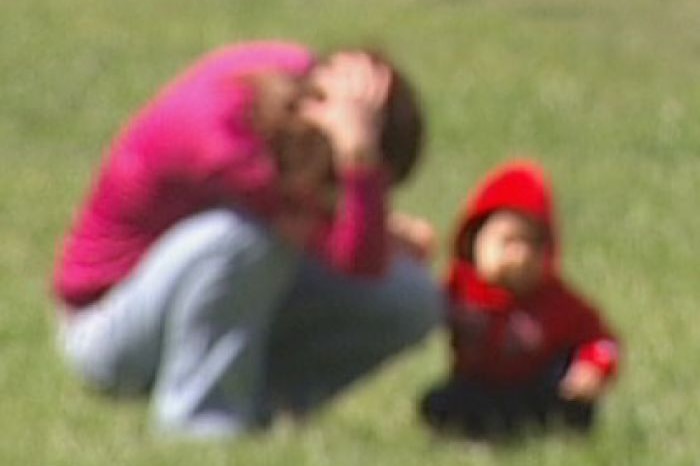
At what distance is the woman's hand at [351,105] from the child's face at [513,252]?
33 cm

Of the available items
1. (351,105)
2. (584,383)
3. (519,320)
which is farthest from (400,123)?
(584,383)

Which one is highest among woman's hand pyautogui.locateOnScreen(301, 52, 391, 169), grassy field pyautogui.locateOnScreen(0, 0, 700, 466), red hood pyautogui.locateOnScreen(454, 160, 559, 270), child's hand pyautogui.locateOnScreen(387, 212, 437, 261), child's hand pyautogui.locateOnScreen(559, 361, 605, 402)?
woman's hand pyautogui.locateOnScreen(301, 52, 391, 169)

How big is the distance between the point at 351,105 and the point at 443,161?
554cm

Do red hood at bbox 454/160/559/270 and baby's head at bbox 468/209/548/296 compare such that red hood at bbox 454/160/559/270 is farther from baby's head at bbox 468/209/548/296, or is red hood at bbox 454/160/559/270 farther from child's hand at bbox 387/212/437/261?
child's hand at bbox 387/212/437/261

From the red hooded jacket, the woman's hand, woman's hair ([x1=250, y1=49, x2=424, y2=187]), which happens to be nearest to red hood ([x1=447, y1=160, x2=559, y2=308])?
the red hooded jacket

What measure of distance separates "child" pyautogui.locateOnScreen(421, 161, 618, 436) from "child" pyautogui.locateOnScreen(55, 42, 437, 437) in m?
0.13

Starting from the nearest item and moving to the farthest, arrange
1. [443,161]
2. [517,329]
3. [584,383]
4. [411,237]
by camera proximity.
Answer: [584,383] < [517,329] < [411,237] < [443,161]

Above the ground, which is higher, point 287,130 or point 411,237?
point 287,130

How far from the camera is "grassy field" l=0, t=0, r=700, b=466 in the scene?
18.0ft

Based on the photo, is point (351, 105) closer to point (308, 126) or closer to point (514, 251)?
point (308, 126)

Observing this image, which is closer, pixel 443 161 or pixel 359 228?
pixel 359 228

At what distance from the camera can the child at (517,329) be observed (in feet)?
18.6

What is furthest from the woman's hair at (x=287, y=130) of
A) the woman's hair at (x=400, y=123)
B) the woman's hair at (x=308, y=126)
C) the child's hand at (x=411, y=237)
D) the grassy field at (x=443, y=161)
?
the grassy field at (x=443, y=161)

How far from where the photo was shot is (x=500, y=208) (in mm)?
5691
